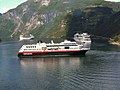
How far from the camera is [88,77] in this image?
12825 cm

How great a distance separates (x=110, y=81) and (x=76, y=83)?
1333 cm

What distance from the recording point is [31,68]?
160250 millimetres

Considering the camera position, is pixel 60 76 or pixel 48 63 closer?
pixel 60 76

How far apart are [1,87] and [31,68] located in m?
46.2

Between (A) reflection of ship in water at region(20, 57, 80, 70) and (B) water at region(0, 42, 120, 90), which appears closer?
(B) water at region(0, 42, 120, 90)

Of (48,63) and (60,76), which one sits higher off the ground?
(48,63)

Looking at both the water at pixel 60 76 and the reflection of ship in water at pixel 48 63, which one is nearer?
the water at pixel 60 76

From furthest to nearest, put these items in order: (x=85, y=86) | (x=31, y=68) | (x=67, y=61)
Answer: (x=67, y=61), (x=31, y=68), (x=85, y=86)

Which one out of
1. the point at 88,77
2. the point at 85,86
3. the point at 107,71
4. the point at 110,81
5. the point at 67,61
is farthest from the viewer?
the point at 67,61

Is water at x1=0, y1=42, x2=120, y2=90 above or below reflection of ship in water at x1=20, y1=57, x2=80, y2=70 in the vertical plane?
below

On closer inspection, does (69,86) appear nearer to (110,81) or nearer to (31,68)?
(110,81)

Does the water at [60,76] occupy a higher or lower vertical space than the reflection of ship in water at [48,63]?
lower

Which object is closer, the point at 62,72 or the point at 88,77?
the point at 88,77

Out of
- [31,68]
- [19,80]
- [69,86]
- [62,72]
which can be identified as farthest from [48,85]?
[31,68]
